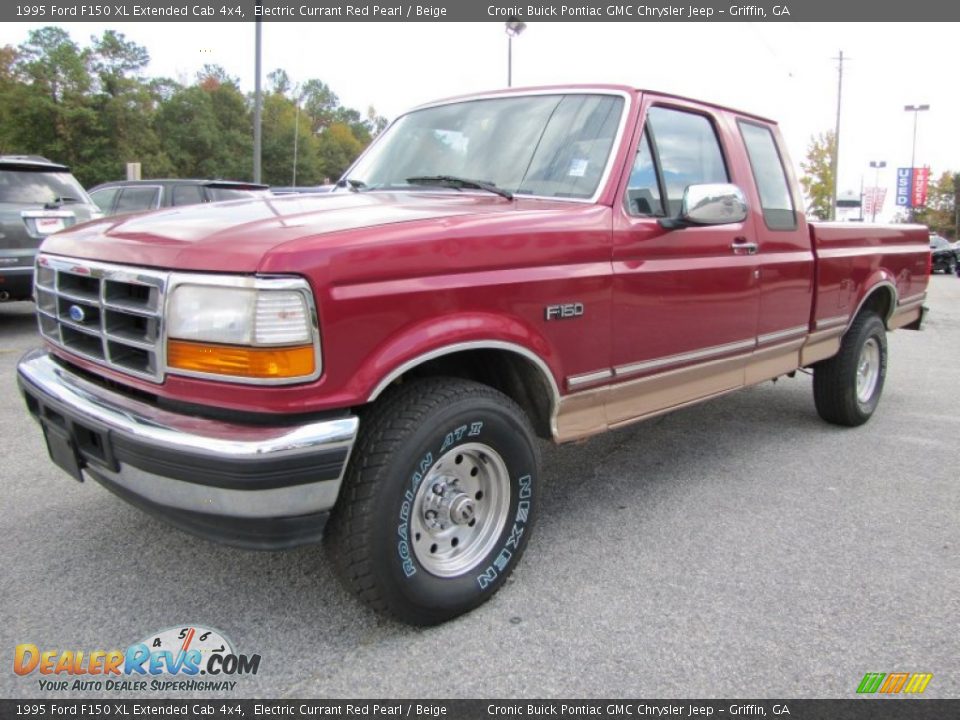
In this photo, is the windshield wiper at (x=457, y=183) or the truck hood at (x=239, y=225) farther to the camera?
the windshield wiper at (x=457, y=183)

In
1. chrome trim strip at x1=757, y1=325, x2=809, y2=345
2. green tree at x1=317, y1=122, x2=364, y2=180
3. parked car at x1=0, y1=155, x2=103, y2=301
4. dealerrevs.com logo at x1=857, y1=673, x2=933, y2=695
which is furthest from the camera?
green tree at x1=317, y1=122, x2=364, y2=180

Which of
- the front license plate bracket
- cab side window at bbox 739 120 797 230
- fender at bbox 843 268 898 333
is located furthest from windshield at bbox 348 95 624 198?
fender at bbox 843 268 898 333

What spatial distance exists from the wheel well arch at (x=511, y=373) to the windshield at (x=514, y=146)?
796mm

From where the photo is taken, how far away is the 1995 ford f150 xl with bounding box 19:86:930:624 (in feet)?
7.08

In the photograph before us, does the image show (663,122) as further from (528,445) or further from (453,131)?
(528,445)

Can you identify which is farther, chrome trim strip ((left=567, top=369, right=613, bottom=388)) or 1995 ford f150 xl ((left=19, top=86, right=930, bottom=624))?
chrome trim strip ((left=567, top=369, right=613, bottom=388))

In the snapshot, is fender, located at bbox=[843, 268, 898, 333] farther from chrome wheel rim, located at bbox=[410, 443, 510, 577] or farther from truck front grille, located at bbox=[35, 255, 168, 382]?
truck front grille, located at bbox=[35, 255, 168, 382]

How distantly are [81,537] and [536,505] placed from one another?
79.0 inches

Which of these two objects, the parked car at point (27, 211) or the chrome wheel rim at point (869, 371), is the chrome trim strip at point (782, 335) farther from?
the parked car at point (27, 211)

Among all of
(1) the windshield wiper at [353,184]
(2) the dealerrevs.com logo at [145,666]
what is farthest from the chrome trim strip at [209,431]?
(1) the windshield wiper at [353,184]

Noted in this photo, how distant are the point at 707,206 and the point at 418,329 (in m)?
1.55

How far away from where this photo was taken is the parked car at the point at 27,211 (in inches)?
Result: 303

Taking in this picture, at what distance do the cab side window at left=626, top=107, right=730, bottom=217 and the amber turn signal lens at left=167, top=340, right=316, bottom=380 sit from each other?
170cm

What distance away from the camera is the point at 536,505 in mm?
2875
